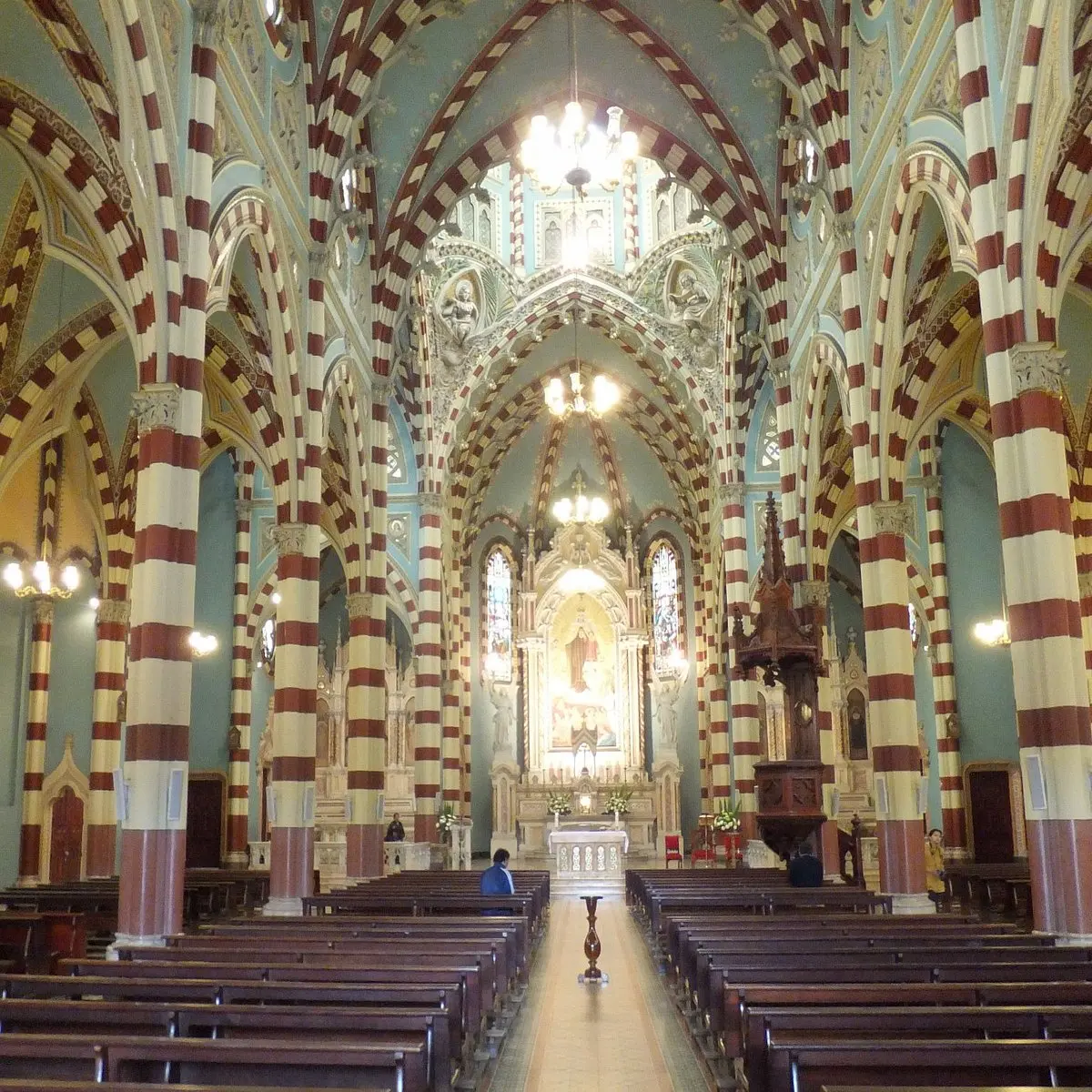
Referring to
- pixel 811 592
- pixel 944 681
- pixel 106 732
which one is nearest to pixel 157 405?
pixel 106 732

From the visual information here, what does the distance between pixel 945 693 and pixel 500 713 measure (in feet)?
55.1

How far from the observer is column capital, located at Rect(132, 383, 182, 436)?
40.2ft

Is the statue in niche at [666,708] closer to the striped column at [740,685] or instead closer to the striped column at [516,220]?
the striped column at [740,685]

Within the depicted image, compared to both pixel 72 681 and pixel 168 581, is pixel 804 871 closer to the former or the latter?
pixel 168 581

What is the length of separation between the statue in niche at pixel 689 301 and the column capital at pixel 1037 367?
1988cm

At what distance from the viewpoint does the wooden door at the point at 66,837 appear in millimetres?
22438

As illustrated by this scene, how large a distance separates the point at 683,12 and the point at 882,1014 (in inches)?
761

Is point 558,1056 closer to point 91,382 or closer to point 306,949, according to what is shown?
point 306,949

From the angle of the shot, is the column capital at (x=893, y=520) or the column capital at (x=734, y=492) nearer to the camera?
the column capital at (x=893, y=520)

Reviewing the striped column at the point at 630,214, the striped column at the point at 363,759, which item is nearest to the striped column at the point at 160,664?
the striped column at the point at 363,759

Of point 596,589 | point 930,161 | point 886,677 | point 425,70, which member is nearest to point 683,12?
point 425,70

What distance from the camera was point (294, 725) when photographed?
1686 centimetres

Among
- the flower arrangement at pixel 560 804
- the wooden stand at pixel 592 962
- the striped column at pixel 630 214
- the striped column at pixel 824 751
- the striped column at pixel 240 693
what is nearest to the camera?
the wooden stand at pixel 592 962

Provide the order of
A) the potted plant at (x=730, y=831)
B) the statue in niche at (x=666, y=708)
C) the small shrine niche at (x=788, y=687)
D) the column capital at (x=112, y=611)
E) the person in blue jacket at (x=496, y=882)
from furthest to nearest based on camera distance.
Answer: the statue in niche at (x=666, y=708) < the potted plant at (x=730, y=831) < the column capital at (x=112, y=611) < the small shrine niche at (x=788, y=687) < the person in blue jacket at (x=496, y=882)
